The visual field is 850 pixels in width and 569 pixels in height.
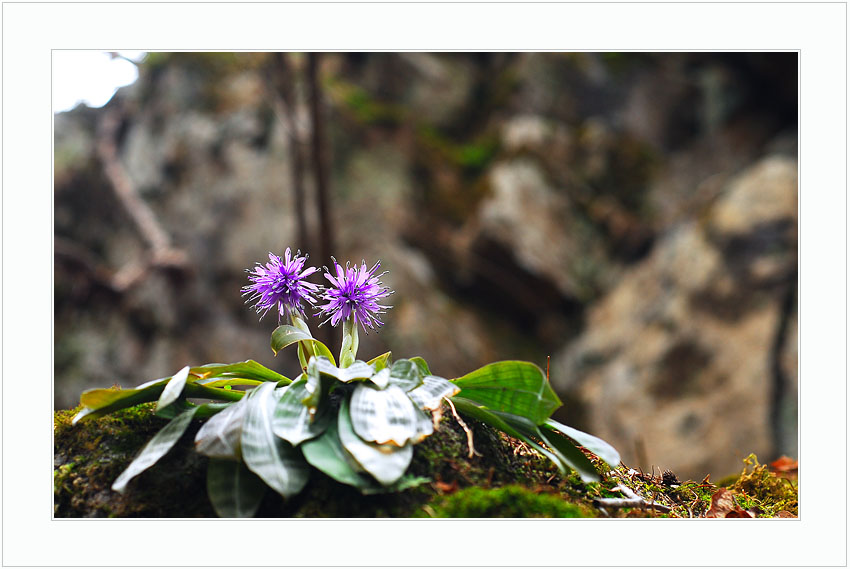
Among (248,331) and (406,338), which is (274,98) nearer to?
(248,331)

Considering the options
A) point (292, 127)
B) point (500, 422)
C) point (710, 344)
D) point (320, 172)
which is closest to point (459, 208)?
point (292, 127)

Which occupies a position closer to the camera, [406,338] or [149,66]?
[406,338]

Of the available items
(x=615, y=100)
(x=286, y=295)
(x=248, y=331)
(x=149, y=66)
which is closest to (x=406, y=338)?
(x=248, y=331)

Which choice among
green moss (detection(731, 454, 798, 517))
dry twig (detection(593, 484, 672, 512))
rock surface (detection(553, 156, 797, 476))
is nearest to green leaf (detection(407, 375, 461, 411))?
dry twig (detection(593, 484, 672, 512))

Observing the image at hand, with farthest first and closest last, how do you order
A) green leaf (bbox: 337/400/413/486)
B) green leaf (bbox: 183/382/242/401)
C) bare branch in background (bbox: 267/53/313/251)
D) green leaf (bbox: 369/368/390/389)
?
1. bare branch in background (bbox: 267/53/313/251)
2. green leaf (bbox: 183/382/242/401)
3. green leaf (bbox: 369/368/390/389)
4. green leaf (bbox: 337/400/413/486)

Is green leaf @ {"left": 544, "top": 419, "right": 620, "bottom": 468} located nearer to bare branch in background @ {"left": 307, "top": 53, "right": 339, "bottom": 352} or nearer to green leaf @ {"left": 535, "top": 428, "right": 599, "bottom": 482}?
green leaf @ {"left": 535, "top": 428, "right": 599, "bottom": 482}

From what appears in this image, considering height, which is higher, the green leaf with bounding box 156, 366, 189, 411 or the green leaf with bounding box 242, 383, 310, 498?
the green leaf with bounding box 156, 366, 189, 411

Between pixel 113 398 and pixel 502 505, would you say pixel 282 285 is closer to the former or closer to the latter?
pixel 113 398
